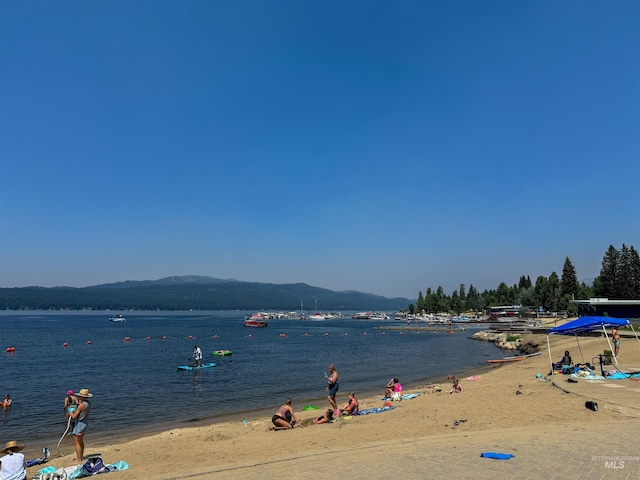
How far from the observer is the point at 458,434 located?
11.8m

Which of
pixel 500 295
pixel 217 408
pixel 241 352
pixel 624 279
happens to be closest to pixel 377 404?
pixel 217 408

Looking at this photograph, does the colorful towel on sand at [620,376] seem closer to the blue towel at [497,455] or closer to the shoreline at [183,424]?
the blue towel at [497,455]

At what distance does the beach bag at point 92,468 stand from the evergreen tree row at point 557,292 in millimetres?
104395

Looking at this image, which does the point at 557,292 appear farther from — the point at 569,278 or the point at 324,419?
the point at 324,419

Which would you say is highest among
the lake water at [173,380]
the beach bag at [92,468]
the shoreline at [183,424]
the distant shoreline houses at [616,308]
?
the distant shoreline houses at [616,308]

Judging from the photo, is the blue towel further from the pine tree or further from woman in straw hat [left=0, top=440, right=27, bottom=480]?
the pine tree

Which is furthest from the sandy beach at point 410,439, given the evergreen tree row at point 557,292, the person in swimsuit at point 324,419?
the evergreen tree row at point 557,292

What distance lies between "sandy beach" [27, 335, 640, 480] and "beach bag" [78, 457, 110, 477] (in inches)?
20.8

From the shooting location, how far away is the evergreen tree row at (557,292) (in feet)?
321

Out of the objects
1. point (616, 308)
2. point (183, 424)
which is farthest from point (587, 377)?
point (616, 308)

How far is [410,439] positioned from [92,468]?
863cm

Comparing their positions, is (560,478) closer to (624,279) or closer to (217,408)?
(217,408)

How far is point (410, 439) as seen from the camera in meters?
11.7

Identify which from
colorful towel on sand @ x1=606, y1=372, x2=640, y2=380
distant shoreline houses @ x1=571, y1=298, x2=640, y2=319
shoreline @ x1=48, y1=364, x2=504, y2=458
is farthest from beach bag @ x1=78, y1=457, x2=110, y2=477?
distant shoreline houses @ x1=571, y1=298, x2=640, y2=319
